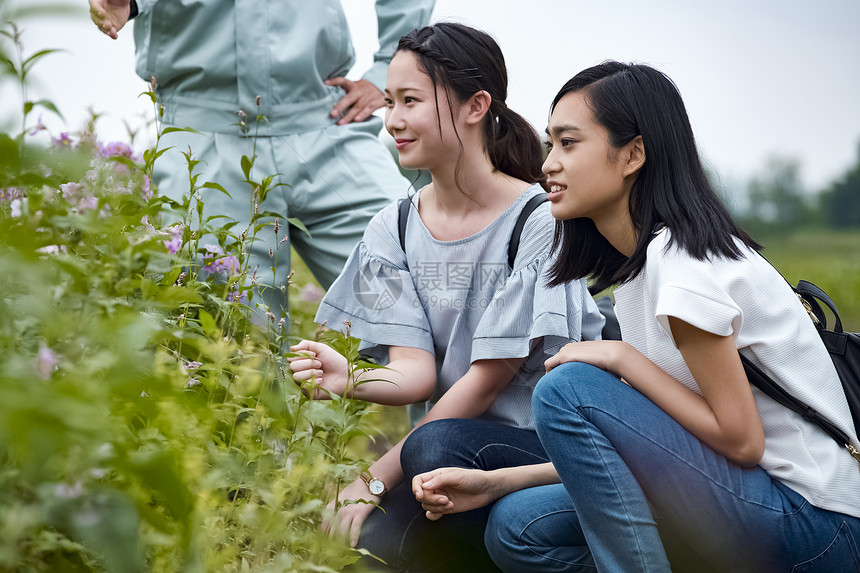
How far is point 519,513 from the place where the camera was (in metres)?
1.55

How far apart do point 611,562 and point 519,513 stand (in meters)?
0.23

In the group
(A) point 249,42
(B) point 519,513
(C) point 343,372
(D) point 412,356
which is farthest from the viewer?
(A) point 249,42

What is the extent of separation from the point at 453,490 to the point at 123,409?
867 millimetres

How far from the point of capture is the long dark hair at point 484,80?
1.90 m

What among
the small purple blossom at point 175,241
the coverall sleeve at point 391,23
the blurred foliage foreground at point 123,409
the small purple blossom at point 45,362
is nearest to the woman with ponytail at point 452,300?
the blurred foliage foreground at point 123,409

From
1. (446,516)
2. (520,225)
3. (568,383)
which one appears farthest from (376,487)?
(520,225)

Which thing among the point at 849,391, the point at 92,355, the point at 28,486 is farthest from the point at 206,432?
the point at 849,391

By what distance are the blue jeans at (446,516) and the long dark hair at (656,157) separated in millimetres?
413

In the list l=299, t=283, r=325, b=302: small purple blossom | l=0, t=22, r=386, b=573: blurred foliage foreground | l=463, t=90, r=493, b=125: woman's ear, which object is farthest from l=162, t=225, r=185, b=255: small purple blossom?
l=299, t=283, r=325, b=302: small purple blossom

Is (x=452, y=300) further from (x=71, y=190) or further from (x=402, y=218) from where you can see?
(x=71, y=190)

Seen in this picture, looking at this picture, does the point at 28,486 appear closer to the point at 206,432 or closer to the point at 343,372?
the point at 206,432

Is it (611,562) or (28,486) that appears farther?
(611,562)

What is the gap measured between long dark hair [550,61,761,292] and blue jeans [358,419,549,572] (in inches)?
16.3

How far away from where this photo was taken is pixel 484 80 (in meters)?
1.94
